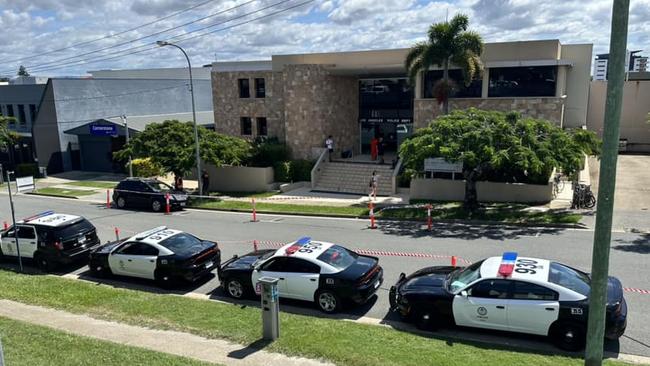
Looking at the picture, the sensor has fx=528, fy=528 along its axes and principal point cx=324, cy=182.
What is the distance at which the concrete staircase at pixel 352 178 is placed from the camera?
30.1 metres

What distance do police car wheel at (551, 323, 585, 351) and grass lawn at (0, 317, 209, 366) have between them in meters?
6.58

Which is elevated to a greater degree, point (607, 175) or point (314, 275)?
point (607, 175)

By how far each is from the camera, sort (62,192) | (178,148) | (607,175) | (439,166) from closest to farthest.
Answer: (607,175) < (439,166) < (178,148) < (62,192)

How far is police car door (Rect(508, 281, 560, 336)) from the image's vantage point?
9846 mm

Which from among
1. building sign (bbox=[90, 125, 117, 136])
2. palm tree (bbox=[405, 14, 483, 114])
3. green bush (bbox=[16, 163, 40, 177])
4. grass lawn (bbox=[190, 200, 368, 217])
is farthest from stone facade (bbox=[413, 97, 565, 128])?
green bush (bbox=[16, 163, 40, 177])

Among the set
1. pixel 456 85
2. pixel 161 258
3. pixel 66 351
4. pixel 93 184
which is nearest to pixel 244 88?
pixel 93 184

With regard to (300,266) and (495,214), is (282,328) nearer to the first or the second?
(300,266)

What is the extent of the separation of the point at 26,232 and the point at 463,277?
44.8ft

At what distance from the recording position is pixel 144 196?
1069 inches

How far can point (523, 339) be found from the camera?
10.4 meters

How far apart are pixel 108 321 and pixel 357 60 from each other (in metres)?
25.0

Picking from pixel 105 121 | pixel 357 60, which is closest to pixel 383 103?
pixel 357 60

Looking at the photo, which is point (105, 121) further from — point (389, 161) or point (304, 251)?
point (304, 251)

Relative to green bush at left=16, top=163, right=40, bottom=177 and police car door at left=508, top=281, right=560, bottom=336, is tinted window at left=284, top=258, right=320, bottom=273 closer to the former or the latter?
police car door at left=508, top=281, right=560, bottom=336
